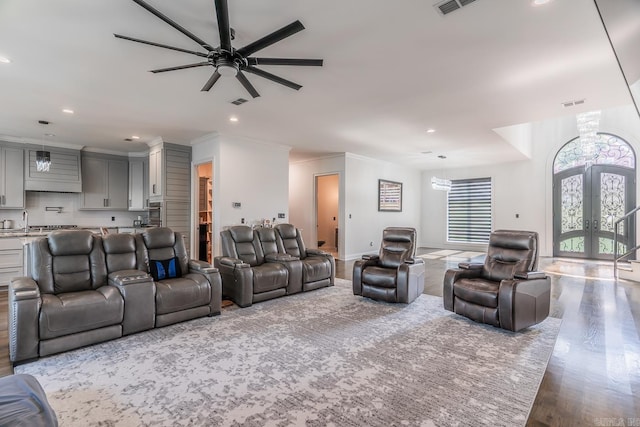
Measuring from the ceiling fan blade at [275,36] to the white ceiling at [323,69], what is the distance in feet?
0.87

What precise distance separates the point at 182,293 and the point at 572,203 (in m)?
9.55

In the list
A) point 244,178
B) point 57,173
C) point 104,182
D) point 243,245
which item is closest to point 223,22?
point 243,245

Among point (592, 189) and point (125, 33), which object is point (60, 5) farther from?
point (592, 189)

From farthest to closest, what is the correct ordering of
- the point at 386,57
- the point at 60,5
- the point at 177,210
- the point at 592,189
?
the point at 592,189 → the point at 177,210 → the point at 386,57 → the point at 60,5

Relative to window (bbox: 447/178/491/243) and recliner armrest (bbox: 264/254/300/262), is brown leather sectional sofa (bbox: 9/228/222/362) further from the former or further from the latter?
window (bbox: 447/178/491/243)

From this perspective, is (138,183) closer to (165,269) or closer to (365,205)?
(165,269)

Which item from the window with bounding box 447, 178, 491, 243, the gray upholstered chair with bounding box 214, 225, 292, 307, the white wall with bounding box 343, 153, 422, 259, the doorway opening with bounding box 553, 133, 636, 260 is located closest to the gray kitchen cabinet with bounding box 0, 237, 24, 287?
the gray upholstered chair with bounding box 214, 225, 292, 307

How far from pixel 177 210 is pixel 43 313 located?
3982mm

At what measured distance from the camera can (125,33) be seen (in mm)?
2621

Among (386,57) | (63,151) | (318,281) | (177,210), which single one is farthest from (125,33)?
(63,151)

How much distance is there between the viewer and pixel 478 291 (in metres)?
3.47

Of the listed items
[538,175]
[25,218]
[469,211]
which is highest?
[538,175]

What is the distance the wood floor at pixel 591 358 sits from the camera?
200cm

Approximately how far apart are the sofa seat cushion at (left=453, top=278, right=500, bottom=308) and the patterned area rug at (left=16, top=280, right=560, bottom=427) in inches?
11.2
